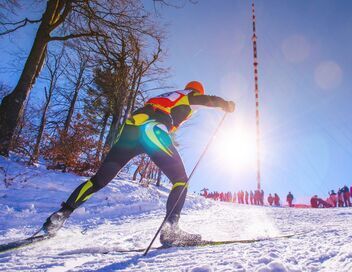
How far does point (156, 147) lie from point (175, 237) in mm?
949

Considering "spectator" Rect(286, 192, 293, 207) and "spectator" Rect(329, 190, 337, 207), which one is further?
"spectator" Rect(286, 192, 293, 207)

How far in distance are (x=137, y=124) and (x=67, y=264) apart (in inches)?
63.2

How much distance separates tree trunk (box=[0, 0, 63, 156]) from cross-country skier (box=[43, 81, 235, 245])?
6.10 m

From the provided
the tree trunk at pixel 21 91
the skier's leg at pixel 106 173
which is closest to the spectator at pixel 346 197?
the tree trunk at pixel 21 91

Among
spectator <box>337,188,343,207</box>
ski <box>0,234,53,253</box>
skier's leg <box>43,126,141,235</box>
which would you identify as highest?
spectator <box>337,188,343,207</box>

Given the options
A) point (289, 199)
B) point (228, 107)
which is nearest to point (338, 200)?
point (289, 199)

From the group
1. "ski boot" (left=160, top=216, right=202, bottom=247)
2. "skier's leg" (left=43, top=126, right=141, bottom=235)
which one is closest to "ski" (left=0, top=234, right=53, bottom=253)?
"skier's leg" (left=43, top=126, right=141, bottom=235)

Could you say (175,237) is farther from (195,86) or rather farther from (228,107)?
(195,86)

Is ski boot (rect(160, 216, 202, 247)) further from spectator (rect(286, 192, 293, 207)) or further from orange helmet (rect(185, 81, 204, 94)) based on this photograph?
spectator (rect(286, 192, 293, 207))

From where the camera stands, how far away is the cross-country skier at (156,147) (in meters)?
3.05

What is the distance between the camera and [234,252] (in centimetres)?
227

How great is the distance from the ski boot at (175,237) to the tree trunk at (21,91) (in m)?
6.92

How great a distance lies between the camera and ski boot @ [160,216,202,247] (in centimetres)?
278

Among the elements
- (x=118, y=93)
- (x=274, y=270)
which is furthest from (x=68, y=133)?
(x=274, y=270)
